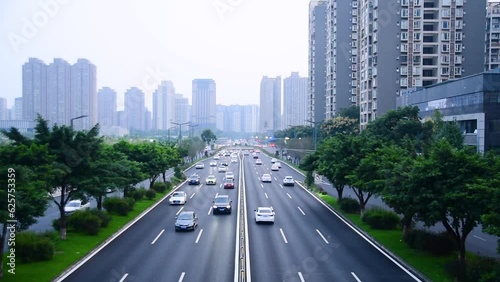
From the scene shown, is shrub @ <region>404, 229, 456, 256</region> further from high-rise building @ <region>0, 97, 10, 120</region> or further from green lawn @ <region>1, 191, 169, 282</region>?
high-rise building @ <region>0, 97, 10, 120</region>

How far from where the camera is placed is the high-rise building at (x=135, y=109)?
343 ft

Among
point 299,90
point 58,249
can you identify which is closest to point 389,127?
point 58,249

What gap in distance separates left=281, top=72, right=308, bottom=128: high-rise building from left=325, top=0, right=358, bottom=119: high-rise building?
61.1 m

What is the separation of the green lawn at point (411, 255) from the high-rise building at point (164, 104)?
273 ft

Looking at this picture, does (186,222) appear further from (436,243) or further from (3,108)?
(3,108)

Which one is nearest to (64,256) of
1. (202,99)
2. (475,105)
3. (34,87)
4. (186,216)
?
(186,216)

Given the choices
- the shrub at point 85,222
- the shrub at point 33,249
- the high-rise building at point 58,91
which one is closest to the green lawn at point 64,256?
the shrub at point 33,249

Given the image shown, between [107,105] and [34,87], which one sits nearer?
[34,87]

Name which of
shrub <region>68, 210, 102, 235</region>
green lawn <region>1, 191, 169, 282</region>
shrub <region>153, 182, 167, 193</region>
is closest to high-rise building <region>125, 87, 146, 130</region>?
shrub <region>153, 182, 167, 193</region>

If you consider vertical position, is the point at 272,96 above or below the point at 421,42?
above

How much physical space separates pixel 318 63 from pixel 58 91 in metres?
→ 65.6

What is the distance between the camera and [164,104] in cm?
11050

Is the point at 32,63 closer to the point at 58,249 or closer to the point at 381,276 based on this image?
the point at 58,249

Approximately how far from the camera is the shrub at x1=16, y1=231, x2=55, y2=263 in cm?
2028
